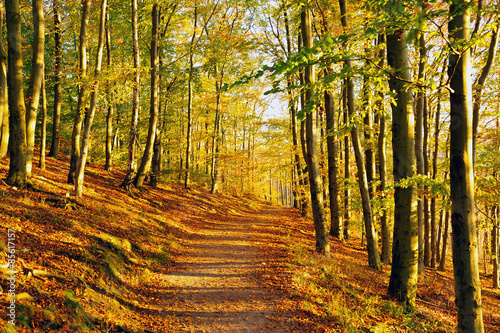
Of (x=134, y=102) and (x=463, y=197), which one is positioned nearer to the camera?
(x=463, y=197)

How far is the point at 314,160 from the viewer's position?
32.3ft

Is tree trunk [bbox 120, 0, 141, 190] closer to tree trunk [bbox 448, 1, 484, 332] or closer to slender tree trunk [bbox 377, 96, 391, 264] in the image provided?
slender tree trunk [bbox 377, 96, 391, 264]

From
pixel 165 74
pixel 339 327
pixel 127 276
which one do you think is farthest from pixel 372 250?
pixel 165 74

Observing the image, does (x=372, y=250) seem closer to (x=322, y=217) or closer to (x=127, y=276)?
(x=322, y=217)

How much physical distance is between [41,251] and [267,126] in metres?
16.4

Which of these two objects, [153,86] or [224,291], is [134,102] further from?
[224,291]

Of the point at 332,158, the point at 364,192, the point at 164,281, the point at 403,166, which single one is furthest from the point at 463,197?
the point at 332,158

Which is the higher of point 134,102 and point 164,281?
point 134,102

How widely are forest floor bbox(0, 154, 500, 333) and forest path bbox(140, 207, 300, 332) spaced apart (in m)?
0.03

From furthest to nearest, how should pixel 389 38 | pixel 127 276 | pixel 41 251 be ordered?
pixel 127 276, pixel 389 38, pixel 41 251

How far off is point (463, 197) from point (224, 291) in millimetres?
5565

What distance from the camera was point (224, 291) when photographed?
7.11 metres

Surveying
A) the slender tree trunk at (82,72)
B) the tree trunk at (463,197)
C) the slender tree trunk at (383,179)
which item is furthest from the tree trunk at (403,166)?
the slender tree trunk at (82,72)

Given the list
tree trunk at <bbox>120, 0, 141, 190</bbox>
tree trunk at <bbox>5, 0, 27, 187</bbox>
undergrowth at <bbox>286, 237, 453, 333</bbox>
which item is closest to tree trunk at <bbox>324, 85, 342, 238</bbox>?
undergrowth at <bbox>286, 237, 453, 333</bbox>
